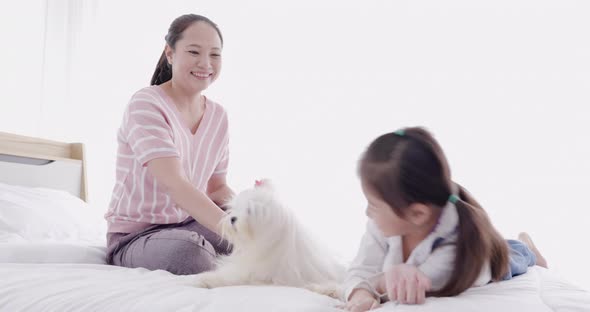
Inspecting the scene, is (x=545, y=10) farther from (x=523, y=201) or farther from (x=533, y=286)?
(x=533, y=286)

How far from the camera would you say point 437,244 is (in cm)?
118

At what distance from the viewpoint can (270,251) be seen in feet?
4.72

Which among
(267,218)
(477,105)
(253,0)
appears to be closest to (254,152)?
(253,0)

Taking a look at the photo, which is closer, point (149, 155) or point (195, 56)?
point (149, 155)

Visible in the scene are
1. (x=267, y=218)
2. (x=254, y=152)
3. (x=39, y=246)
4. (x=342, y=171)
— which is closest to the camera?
(x=267, y=218)

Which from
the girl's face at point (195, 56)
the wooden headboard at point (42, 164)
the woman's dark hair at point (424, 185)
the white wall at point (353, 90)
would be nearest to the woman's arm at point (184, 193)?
the girl's face at point (195, 56)

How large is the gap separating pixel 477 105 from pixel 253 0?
→ 5.46 feet

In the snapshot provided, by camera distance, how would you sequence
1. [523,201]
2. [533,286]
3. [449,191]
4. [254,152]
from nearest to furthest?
[449,191] → [533,286] → [523,201] → [254,152]

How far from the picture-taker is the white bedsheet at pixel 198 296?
105cm

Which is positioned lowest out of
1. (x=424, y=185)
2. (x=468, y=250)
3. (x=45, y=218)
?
(x=45, y=218)

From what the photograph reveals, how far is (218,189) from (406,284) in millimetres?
1244

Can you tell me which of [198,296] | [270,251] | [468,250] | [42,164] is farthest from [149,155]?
[42,164]

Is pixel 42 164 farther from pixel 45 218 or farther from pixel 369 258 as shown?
pixel 369 258

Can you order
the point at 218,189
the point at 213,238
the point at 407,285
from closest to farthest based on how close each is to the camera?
the point at 407,285 → the point at 213,238 → the point at 218,189
